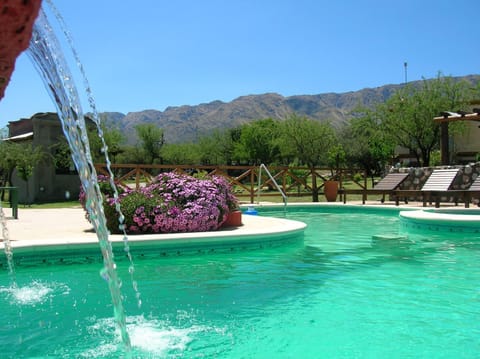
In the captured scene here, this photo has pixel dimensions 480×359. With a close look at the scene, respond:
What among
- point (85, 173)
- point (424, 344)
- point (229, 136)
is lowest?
point (424, 344)

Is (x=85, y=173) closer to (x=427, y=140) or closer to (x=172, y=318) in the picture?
(x=172, y=318)

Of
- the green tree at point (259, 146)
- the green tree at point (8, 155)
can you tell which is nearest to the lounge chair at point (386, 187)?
the green tree at point (8, 155)

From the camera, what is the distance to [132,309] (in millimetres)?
5070

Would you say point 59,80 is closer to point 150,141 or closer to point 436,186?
point 436,186

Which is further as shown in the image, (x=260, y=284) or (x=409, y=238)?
(x=409, y=238)

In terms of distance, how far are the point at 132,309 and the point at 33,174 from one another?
17591mm

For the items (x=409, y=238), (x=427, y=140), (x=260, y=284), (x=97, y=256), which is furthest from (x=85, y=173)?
(x=427, y=140)

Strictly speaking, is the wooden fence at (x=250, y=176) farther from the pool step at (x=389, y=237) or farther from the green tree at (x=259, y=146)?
the green tree at (x=259, y=146)

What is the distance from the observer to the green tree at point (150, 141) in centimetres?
5128

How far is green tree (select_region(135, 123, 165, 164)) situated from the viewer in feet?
168

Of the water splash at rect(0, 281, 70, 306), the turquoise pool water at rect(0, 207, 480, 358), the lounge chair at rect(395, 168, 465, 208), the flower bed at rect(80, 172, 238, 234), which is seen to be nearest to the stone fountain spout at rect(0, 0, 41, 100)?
the turquoise pool water at rect(0, 207, 480, 358)

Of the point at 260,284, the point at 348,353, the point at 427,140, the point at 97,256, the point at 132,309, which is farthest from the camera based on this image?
the point at 427,140

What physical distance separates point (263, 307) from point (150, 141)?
47769mm

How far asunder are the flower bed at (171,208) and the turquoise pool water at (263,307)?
119 cm
